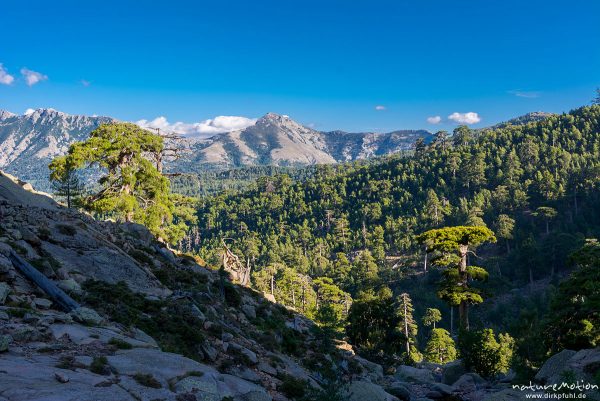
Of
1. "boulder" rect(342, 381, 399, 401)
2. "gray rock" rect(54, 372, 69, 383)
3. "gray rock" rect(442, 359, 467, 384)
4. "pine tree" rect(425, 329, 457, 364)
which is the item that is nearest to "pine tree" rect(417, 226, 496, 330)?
"gray rock" rect(442, 359, 467, 384)

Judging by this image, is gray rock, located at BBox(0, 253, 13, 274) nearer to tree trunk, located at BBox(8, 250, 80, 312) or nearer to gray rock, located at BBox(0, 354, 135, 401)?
tree trunk, located at BBox(8, 250, 80, 312)

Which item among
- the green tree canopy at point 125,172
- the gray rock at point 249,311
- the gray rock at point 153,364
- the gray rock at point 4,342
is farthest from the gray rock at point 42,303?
the green tree canopy at point 125,172

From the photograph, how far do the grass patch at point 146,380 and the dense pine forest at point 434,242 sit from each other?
15.6 metres

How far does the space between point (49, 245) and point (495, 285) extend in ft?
279

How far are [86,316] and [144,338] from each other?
1775 millimetres

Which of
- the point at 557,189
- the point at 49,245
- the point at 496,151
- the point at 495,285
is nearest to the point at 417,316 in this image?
the point at 495,285

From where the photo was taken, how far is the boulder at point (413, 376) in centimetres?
2482

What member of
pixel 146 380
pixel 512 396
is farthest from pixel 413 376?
pixel 146 380

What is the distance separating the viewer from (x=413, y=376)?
25.6 metres

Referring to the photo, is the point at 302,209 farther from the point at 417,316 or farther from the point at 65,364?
the point at 65,364

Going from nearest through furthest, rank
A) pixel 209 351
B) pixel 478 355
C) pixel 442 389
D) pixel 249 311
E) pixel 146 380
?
pixel 146 380
pixel 209 351
pixel 442 389
pixel 249 311
pixel 478 355

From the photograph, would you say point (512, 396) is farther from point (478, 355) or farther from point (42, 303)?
point (42, 303)

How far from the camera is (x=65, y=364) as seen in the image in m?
8.59

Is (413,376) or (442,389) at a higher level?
(442,389)
